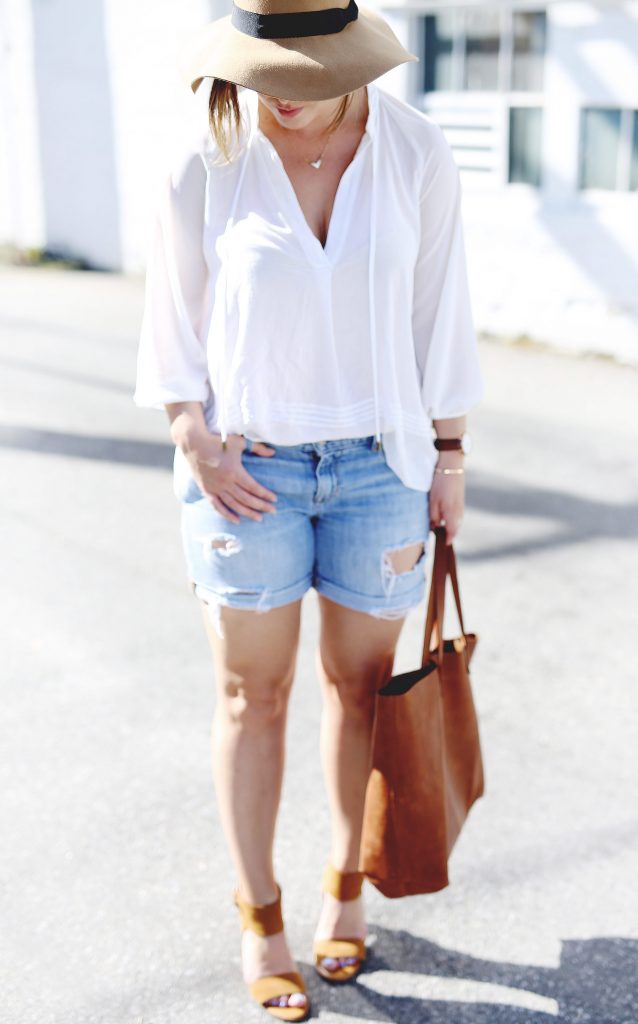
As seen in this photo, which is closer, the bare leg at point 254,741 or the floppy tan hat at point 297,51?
the floppy tan hat at point 297,51

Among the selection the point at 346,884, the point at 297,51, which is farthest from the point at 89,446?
the point at 297,51

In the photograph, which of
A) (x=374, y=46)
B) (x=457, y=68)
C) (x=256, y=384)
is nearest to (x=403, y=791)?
(x=256, y=384)

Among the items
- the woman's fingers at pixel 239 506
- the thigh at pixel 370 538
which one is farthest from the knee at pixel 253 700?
the woman's fingers at pixel 239 506

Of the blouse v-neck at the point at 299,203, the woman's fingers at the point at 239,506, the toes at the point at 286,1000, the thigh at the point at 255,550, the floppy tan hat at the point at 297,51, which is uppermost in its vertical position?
the floppy tan hat at the point at 297,51

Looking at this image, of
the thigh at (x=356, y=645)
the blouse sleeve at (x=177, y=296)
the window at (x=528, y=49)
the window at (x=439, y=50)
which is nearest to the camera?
the blouse sleeve at (x=177, y=296)

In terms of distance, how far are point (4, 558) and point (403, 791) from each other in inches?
106

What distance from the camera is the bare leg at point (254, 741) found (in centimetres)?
218

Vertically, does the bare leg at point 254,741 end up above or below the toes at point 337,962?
above

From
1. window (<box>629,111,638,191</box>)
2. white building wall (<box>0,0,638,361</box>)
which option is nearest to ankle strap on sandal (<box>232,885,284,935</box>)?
white building wall (<box>0,0,638,361</box>)

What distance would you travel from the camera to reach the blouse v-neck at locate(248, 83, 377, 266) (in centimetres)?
196

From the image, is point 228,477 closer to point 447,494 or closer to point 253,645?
point 253,645

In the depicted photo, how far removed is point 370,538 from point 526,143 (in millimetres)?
6400

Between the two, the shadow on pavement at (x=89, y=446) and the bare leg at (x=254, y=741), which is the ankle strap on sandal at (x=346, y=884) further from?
the shadow on pavement at (x=89, y=446)

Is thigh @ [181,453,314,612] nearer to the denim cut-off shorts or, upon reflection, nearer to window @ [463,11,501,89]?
the denim cut-off shorts
